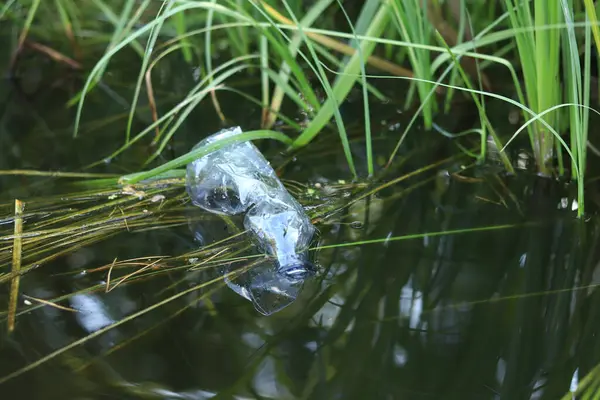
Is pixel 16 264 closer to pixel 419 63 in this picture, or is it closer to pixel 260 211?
pixel 260 211

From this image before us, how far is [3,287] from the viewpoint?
69cm

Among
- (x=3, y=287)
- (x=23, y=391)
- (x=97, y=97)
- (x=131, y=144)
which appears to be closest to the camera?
(x=23, y=391)

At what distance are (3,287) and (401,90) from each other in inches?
33.9

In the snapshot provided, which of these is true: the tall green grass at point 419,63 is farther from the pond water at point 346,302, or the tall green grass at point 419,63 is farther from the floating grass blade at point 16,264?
the floating grass blade at point 16,264

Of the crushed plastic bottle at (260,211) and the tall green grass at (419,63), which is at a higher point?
the tall green grass at (419,63)

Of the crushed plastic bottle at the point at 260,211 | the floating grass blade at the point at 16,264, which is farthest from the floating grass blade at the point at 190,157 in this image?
the floating grass blade at the point at 16,264

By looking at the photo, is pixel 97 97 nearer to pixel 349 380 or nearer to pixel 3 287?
pixel 3 287

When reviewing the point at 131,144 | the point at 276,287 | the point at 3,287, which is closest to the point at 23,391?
the point at 3,287

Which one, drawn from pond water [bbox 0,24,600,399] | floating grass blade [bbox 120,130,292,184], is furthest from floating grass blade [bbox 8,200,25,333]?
floating grass blade [bbox 120,130,292,184]

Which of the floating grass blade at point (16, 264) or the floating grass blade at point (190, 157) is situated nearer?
the floating grass blade at point (16, 264)

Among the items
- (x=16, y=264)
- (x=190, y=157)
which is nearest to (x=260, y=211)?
(x=190, y=157)

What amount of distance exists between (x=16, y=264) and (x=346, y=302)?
1.34 feet

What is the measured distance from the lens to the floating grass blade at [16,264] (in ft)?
2.14

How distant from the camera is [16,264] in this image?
72cm
